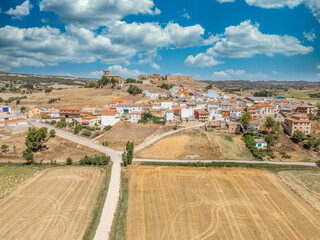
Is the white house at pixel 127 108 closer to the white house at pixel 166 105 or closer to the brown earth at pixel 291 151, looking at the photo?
the white house at pixel 166 105

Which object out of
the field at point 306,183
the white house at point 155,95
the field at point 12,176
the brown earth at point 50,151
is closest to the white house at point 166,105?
the white house at point 155,95

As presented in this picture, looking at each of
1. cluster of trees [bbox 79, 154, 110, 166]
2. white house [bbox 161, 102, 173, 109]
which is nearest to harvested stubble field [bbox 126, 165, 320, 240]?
cluster of trees [bbox 79, 154, 110, 166]

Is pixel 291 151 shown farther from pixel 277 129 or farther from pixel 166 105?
pixel 166 105

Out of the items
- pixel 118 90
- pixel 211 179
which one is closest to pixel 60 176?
pixel 211 179

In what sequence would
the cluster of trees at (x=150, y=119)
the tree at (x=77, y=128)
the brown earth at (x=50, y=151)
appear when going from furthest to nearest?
the cluster of trees at (x=150, y=119) < the tree at (x=77, y=128) < the brown earth at (x=50, y=151)

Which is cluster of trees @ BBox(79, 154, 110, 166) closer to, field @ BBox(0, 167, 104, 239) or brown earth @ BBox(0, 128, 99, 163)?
field @ BBox(0, 167, 104, 239)

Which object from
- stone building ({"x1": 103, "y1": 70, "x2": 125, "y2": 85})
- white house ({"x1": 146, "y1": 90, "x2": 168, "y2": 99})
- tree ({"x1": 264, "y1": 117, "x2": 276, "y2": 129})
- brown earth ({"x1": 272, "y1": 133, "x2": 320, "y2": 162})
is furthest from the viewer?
stone building ({"x1": 103, "y1": 70, "x2": 125, "y2": 85})

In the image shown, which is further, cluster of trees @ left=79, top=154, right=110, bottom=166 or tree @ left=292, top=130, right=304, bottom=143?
tree @ left=292, top=130, right=304, bottom=143
